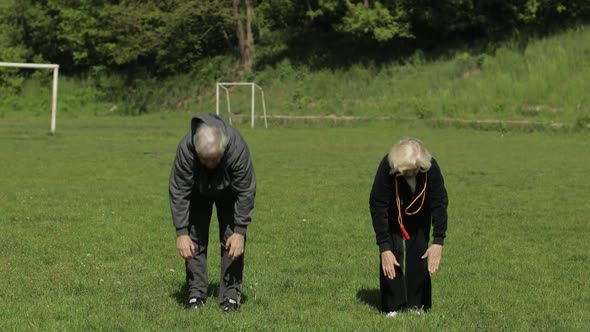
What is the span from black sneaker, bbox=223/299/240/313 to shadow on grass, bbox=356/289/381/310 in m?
1.22

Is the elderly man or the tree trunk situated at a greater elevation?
the tree trunk

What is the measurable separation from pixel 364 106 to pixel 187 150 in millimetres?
34245

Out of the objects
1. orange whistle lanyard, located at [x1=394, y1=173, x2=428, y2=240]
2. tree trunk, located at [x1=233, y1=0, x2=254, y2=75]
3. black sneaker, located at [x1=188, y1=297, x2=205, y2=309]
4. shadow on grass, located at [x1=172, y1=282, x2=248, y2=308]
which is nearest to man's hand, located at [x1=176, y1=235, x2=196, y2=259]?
black sneaker, located at [x1=188, y1=297, x2=205, y2=309]

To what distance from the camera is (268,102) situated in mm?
44438

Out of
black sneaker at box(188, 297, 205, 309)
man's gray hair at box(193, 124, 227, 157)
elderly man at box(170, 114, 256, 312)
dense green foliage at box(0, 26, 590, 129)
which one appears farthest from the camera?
dense green foliage at box(0, 26, 590, 129)

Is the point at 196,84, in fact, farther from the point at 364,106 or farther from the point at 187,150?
the point at 187,150

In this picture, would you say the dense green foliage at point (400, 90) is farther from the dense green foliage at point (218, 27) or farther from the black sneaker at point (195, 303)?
the black sneaker at point (195, 303)

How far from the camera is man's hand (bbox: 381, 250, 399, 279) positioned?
20.6 feet

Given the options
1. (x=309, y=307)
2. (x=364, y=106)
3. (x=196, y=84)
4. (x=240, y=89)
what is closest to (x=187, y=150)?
(x=309, y=307)

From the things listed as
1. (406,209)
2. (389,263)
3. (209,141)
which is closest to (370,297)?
(389,263)

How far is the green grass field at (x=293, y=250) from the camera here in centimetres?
643

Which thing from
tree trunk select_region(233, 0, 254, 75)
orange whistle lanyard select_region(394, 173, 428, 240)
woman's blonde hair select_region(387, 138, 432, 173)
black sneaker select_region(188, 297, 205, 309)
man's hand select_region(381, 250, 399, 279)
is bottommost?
black sneaker select_region(188, 297, 205, 309)

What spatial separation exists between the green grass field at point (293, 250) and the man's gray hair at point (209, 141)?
1328 millimetres

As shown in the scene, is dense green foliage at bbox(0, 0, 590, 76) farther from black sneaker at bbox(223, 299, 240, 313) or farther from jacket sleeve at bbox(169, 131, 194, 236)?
jacket sleeve at bbox(169, 131, 194, 236)
